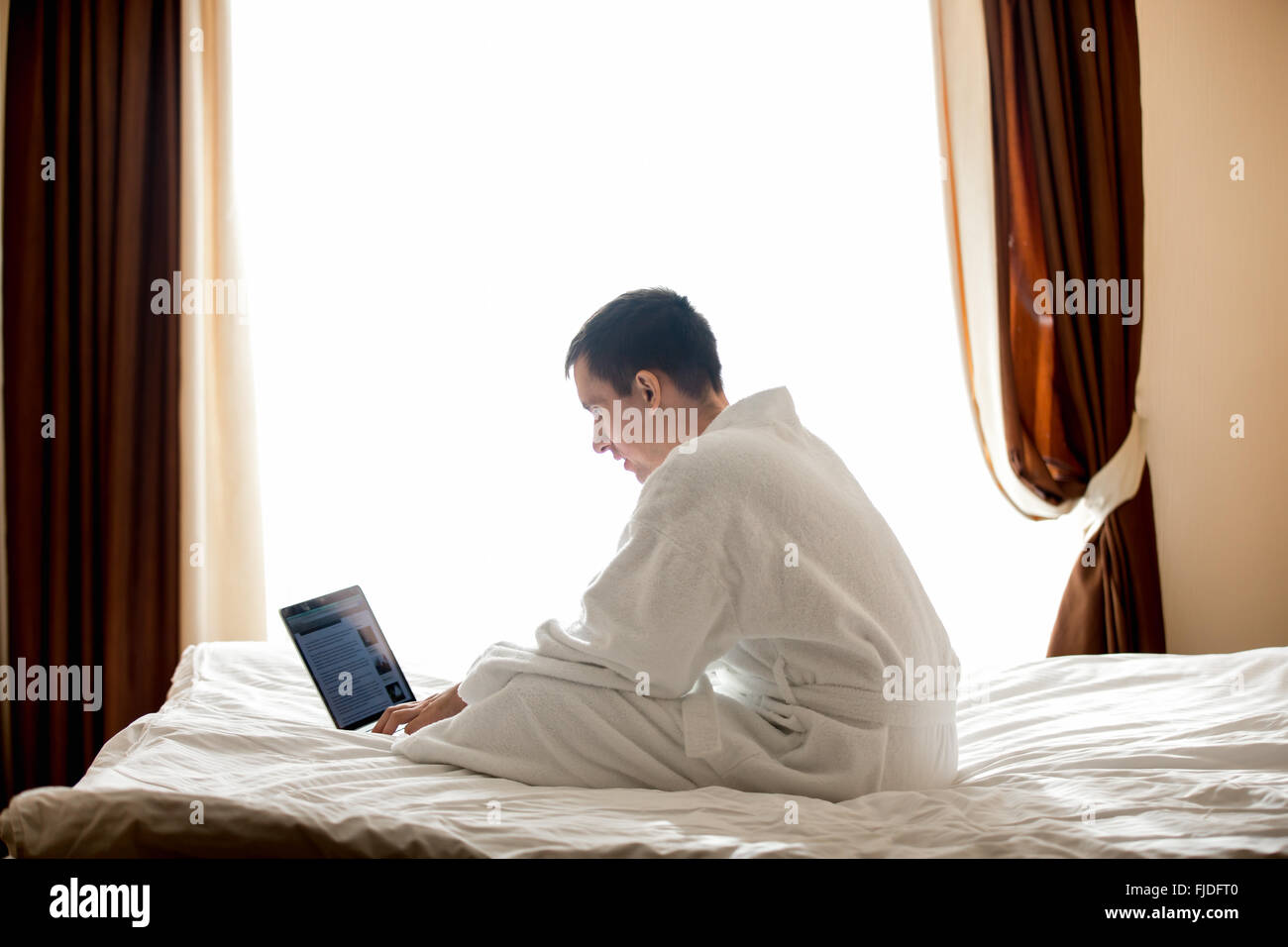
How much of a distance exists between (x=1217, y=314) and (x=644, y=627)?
2641mm

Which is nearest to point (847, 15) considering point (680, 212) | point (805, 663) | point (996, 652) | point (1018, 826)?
point (680, 212)

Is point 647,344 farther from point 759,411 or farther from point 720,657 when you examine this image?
point 720,657

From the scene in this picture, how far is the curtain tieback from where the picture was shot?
9.22 feet

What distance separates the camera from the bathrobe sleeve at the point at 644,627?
1170mm

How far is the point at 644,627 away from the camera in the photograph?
1170 millimetres

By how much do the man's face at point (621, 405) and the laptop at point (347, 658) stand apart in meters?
0.49

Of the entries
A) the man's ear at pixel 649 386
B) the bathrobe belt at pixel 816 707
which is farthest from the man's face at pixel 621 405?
the bathrobe belt at pixel 816 707

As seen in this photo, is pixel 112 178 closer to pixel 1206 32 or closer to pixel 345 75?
pixel 345 75

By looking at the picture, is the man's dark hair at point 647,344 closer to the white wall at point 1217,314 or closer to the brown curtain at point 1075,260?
the brown curtain at point 1075,260

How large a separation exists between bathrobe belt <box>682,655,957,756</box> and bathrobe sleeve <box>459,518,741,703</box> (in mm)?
28

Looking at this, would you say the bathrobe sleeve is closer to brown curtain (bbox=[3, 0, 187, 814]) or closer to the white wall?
brown curtain (bbox=[3, 0, 187, 814])

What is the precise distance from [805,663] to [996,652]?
2021 millimetres

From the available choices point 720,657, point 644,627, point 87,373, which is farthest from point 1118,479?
point 87,373

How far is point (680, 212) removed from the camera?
2949 millimetres
